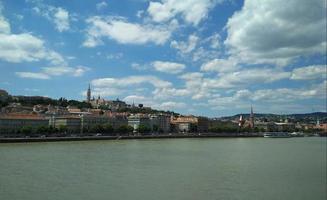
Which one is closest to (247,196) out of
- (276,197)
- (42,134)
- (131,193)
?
(276,197)

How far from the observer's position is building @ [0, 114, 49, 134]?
212 feet

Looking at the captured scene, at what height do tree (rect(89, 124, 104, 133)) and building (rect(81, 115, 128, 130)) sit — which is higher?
building (rect(81, 115, 128, 130))

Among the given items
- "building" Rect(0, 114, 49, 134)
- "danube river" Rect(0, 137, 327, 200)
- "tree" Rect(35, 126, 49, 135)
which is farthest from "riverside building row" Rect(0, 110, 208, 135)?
"danube river" Rect(0, 137, 327, 200)

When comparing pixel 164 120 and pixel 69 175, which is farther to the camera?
pixel 164 120

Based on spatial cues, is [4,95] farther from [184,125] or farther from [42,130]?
[42,130]

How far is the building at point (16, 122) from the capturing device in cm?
6450

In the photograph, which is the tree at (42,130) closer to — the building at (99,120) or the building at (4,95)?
the building at (99,120)

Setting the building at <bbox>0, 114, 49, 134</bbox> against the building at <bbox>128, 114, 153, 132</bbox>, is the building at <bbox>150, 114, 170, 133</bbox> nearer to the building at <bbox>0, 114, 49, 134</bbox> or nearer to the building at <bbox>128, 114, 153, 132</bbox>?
the building at <bbox>128, 114, 153, 132</bbox>

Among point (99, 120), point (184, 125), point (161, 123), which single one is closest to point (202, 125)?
point (184, 125)

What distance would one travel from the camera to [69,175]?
17.3 m

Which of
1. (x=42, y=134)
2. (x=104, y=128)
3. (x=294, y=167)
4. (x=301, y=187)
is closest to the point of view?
(x=301, y=187)

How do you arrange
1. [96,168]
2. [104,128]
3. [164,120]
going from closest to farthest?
1. [96,168]
2. [104,128]
3. [164,120]

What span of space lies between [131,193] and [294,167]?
37.0 feet

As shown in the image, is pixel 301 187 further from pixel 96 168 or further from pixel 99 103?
pixel 99 103
